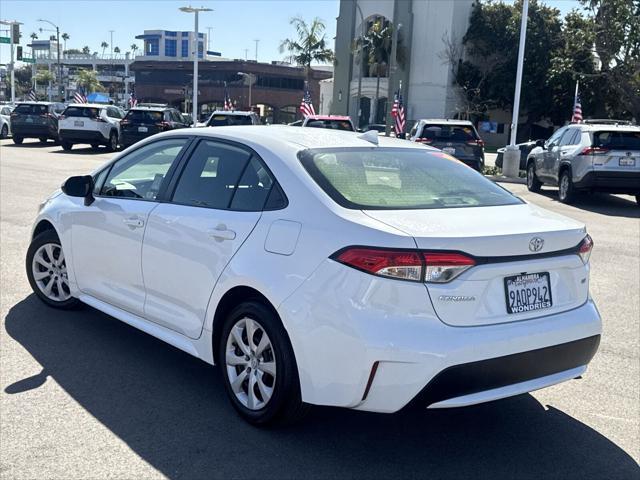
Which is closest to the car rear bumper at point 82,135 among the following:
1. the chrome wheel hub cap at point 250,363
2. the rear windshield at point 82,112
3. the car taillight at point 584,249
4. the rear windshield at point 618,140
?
the rear windshield at point 82,112

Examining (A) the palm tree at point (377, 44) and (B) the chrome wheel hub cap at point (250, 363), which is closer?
(B) the chrome wheel hub cap at point (250, 363)

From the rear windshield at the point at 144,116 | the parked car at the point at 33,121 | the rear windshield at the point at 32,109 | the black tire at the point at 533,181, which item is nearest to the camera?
the black tire at the point at 533,181

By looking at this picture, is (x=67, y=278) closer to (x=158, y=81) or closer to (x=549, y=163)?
(x=549, y=163)

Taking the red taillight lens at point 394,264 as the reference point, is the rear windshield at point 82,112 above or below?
above

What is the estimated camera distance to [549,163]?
56.1ft

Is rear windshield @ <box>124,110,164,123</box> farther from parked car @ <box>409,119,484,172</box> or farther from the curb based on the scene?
the curb

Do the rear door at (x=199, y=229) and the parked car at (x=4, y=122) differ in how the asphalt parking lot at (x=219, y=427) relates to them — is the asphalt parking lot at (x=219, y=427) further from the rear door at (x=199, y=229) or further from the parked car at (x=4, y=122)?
the parked car at (x=4, y=122)

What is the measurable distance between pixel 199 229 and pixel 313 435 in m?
1.38

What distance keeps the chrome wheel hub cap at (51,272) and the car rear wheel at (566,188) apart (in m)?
12.3

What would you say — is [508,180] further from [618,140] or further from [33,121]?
[33,121]

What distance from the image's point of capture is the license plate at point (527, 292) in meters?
3.61

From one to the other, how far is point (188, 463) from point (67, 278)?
273cm

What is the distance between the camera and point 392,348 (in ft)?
11.0

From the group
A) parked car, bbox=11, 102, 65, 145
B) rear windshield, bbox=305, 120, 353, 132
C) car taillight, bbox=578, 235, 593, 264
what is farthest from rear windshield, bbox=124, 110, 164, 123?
car taillight, bbox=578, 235, 593, 264
